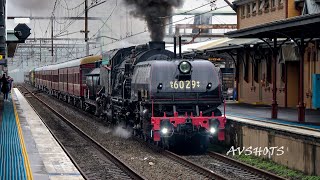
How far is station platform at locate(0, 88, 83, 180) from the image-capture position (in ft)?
32.9

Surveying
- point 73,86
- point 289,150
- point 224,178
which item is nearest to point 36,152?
point 224,178

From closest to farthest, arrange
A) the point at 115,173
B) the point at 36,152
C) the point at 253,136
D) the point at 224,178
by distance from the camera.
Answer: the point at 224,178, the point at 115,173, the point at 36,152, the point at 253,136

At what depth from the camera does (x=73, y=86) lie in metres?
30.4

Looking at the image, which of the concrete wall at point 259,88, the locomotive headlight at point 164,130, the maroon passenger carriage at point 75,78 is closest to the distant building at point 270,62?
the concrete wall at point 259,88

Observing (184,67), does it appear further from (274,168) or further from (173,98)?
(274,168)

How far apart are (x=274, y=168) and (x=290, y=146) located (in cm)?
66

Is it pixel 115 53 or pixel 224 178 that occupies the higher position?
pixel 115 53

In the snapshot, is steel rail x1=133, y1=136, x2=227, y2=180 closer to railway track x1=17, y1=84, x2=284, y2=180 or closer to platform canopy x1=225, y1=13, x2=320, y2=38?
railway track x1=17, y1=84, x2=284, y2=180

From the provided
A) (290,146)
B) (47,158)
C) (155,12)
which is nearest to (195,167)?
(290,146)

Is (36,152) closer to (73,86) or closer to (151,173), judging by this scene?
(151,173)

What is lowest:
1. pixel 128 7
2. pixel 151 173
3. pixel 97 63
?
pixel 151 173

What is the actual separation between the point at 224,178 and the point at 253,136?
3.84 m

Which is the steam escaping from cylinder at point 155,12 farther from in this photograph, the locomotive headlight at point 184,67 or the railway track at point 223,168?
the railway track at point 223,168

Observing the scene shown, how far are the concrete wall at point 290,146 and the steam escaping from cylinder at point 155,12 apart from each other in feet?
13.9
